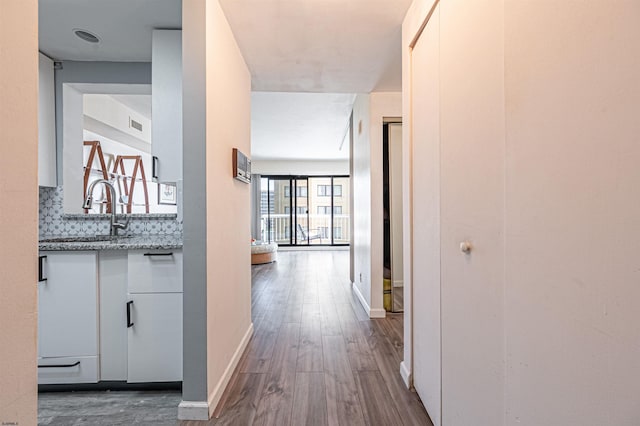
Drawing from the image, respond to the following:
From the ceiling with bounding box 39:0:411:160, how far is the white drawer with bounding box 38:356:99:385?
6.85 ft

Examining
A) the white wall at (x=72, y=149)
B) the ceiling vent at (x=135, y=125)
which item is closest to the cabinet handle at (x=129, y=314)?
the white wall at (x=72, y=149)

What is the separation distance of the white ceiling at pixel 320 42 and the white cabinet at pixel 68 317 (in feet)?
5.70

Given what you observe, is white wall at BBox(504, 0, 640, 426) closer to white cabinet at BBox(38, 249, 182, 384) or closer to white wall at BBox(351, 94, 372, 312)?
white cabinet at BBox(38, 249, 182, 384)

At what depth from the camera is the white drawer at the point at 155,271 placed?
1693 millimetres

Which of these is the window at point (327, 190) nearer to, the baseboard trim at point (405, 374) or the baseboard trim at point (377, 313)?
the baseboard trim at point (377, 313)

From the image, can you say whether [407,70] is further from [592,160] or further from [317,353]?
[317,353]

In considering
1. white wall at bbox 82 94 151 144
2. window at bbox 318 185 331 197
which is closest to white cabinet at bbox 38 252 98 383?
white wall at bbox 82 94 151 144

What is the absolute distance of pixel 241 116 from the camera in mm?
2289

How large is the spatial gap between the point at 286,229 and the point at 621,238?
8397 mm

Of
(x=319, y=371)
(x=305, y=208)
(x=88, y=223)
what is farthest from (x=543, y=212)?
(x=305, y=208)

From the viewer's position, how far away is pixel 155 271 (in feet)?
5.57

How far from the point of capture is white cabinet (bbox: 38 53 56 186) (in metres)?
2.21

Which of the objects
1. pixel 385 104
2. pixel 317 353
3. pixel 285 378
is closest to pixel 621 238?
pixel 285 378

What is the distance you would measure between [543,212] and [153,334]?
192cm
